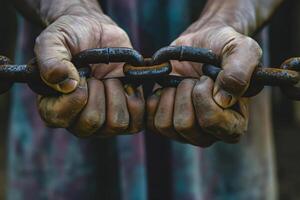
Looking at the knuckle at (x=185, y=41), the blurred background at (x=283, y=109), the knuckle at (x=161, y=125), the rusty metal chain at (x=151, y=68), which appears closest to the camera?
the rusty metal chain at (x=151, y=68)

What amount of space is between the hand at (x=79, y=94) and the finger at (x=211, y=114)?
9 cm

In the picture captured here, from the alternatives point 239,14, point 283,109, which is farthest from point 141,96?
point 283,109

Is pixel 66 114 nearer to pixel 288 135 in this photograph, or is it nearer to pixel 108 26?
pixel 108 26

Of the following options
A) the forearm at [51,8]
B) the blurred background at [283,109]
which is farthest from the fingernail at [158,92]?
the blurred background at [283,109]

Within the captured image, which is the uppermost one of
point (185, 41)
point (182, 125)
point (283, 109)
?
point (283, 109)

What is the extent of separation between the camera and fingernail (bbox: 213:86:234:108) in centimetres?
106

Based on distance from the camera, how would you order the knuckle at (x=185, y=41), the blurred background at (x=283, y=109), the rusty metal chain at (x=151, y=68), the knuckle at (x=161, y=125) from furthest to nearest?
the blurred background at (x=283, y=109)
the knuckle at (x=185, y=41)
the knuckle at (x=161, y=125)
the rusty metal chain at (x=151, y=68)

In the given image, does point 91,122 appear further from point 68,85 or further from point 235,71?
point 235,71

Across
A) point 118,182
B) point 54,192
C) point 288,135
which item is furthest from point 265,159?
point 288,135

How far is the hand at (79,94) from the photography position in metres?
1.04

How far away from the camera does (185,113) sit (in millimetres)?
1091

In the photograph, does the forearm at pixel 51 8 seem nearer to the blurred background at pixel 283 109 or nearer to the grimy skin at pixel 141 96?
the grimy skin at pixel 141 96

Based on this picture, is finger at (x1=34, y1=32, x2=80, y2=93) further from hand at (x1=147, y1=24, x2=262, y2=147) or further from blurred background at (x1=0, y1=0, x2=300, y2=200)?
blurred background at (x1=0, y1=0, x2=300, y2=200)

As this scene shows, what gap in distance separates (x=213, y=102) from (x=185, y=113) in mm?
46
